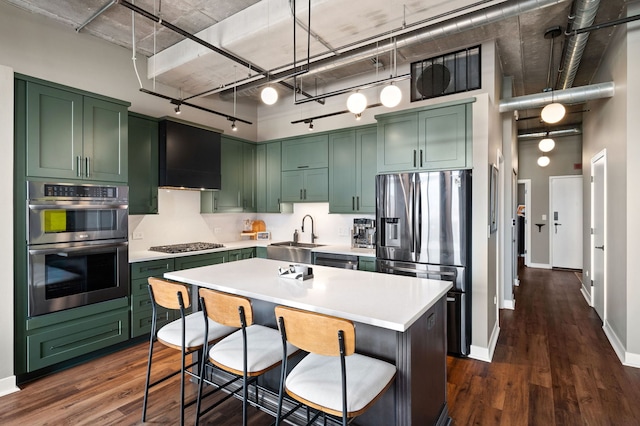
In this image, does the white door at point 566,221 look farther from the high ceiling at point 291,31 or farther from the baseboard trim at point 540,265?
the high ceiling at point 291,31

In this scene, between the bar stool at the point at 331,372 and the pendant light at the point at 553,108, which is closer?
the bar stool at the point at 331,372

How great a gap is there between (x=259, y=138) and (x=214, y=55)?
240 centimetres

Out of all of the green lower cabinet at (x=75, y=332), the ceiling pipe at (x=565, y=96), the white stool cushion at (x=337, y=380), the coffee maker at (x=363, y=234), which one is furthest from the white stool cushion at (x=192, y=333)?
the ceiling pipe at (x=565, y=96)

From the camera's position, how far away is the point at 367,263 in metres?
4.06

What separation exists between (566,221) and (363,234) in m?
6.16

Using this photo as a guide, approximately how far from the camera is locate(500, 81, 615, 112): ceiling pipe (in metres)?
3.75

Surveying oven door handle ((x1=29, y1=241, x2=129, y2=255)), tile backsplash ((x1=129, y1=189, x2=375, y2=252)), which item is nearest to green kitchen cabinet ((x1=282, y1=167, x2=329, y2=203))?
tile backsplash ((x1=129, y1=189, x2=375, y2=252))

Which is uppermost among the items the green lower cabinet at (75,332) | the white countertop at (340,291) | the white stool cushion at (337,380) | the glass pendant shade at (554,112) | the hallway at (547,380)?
the glass pendant shade at (554,112)

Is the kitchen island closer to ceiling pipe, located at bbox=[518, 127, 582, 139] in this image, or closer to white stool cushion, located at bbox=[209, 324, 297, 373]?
white stool cushion, located at bbox=[209, 324, 297, 373]

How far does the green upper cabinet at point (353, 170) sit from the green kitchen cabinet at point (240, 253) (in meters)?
1.41

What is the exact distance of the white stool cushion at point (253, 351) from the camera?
6.22 feet

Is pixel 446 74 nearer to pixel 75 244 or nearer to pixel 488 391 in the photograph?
pixel 488 391

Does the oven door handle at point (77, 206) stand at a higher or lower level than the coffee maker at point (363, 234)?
higher

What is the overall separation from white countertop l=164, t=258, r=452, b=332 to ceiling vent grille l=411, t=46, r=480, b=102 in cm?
266
